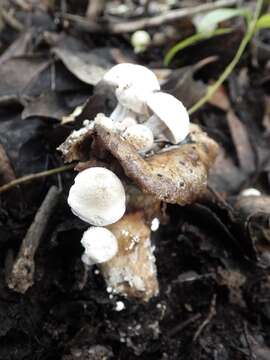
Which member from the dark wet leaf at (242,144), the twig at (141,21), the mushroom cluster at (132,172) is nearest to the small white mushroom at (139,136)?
the mushroom cluster at (132,172)

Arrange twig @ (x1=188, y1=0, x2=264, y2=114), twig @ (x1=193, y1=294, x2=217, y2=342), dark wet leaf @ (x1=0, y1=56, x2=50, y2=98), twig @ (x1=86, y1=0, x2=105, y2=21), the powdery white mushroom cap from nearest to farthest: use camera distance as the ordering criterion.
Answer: the powdery white mushroom cap → twig @ (x1=193, y1=294, x2=217, y2=342) → dark wet leaf @ (x1=0, y1=56, x2=50, y2=98) → twig @ (x1=188, y1=0, x2=264, y2=114) → twig @ (x1=86, y1=0, x2=105, y2=21)

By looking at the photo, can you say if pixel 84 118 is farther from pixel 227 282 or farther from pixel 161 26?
pixel 161 26

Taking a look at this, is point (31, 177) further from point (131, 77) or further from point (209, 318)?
point (209, 318)

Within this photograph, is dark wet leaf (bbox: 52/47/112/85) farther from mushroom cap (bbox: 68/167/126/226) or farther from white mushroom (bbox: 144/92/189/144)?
mushroom cap (bbox: 68/167/126/226)

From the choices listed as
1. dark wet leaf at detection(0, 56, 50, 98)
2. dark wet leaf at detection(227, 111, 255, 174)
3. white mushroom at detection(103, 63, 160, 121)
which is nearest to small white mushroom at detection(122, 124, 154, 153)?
white mushroom at detection(103, 63, 160, 121)

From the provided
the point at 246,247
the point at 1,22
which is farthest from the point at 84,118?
the point at 1,22

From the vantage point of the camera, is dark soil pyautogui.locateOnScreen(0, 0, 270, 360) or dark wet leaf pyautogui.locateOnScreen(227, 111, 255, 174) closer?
dark soil pyautogui.locateOnScreen(0, 0, 270, 360)

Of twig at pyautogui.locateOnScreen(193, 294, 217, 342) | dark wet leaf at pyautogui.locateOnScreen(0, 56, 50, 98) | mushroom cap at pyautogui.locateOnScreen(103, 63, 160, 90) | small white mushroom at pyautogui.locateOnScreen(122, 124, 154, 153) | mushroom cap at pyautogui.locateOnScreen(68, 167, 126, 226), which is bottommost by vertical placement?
twig at pyautogui.locateOnScreen(193, 294, 217, 342)

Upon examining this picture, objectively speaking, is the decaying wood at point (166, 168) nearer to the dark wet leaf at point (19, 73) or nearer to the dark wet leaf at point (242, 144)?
the dark wet leaf at point (242, 144)
